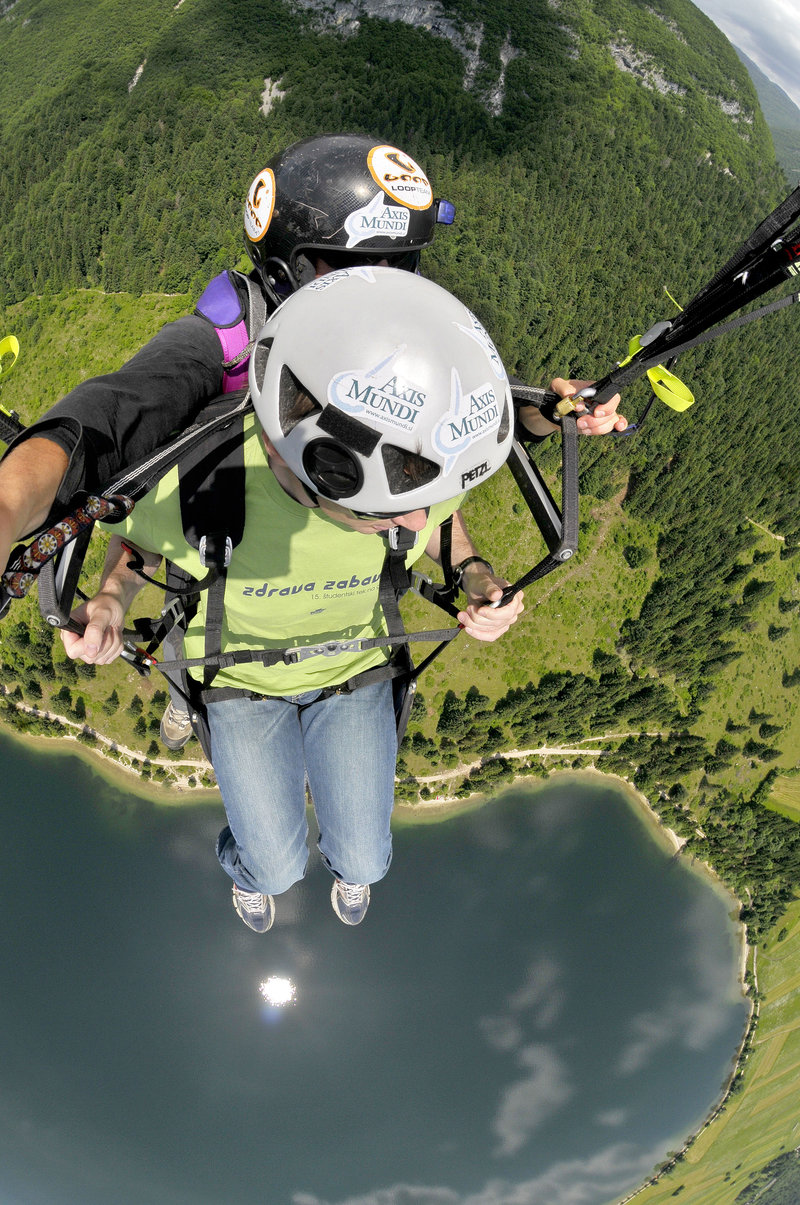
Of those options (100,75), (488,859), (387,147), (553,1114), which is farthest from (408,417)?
(100,75)

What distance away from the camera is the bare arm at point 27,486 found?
→ 160 cm

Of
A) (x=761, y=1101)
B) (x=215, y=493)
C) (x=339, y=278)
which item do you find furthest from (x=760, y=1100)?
(x=339, y=278)

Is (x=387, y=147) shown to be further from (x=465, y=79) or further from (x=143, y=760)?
(x=465, y=79)

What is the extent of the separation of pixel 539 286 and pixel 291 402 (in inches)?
2061

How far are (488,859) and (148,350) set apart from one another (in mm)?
24948

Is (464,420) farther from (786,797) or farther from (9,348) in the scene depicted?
(786,797)

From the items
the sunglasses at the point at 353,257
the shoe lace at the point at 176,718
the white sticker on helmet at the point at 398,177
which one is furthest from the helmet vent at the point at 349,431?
the shoe lace at the point at 176,718

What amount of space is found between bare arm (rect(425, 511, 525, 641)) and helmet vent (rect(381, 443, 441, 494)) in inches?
31.8

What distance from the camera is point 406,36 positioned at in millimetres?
66000

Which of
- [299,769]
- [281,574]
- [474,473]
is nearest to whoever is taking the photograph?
[474,473]

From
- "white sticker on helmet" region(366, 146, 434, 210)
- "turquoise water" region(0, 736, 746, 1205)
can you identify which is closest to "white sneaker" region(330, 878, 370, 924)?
"white sticker on helmet" region(366, 146, 434, 210)

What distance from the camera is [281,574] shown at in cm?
333

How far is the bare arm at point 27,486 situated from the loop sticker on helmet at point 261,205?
3255 mm

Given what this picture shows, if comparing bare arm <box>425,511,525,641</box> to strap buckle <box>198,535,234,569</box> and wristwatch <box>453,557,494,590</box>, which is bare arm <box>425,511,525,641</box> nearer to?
Result: wristwatch <box>453,557,494,590</box>
